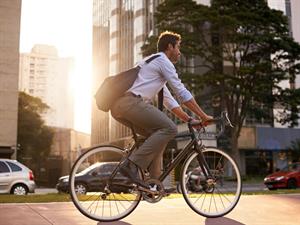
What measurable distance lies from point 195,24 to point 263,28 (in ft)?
14.1

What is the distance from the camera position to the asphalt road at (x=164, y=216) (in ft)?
14.7

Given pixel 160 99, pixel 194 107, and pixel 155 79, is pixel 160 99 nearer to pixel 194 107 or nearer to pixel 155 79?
pixel 155 79

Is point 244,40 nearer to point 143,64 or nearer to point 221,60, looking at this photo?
point 221,60

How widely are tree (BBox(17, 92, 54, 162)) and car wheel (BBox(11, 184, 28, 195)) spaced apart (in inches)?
1163

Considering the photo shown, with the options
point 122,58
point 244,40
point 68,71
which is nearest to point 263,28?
point 244,40

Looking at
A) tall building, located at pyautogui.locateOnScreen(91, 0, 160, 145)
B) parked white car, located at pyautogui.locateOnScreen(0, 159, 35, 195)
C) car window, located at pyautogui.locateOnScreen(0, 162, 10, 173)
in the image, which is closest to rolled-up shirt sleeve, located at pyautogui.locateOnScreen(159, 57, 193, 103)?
parked white car, located at pyautogui.locateOnScreen(0, 159, 35, 195)

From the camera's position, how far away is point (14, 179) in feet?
53.0

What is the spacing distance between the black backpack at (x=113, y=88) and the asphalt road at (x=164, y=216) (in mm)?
1157

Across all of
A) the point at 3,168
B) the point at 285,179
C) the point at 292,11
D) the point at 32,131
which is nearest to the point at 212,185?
the point at 3,168

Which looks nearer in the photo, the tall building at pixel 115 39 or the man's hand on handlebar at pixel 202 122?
the man's hand on handlebar at pixel 202 122

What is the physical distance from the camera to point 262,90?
27531 mm

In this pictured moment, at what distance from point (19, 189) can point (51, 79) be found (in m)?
108

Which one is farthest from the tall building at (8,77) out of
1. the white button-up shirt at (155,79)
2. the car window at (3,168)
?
the white button-up shirt at (155,79)

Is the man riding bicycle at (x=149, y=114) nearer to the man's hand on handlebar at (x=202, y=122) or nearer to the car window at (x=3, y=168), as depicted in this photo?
the man's hand on handlebar at (x=202, y=122)
